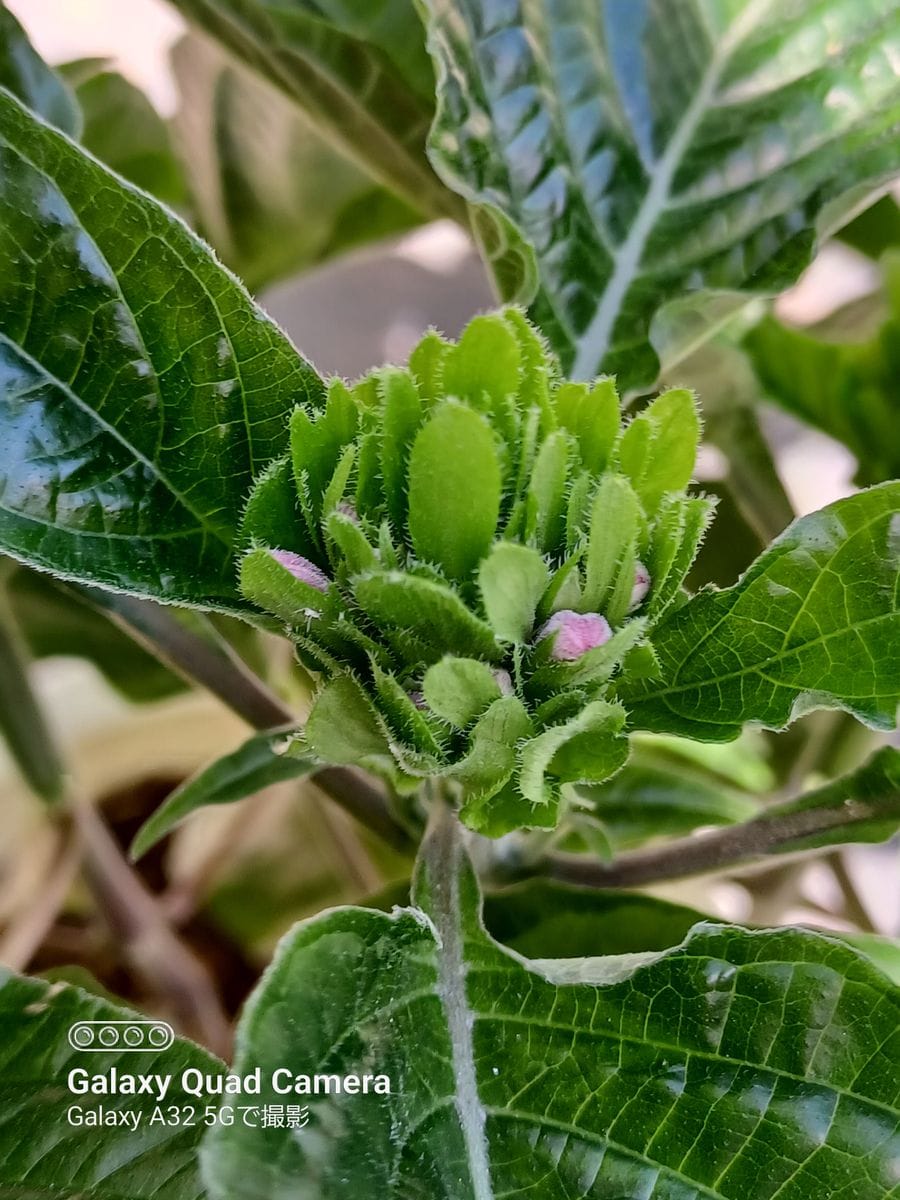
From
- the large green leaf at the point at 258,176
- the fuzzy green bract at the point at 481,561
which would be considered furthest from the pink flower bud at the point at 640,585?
the large green leaf at the point at 258,176

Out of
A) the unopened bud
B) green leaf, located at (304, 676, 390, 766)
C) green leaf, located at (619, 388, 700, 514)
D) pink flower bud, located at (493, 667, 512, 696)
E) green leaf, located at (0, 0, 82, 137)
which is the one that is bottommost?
pink flower bud, located at (493, 667, 512, 696)

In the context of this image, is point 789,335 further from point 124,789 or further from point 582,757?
point 124,789

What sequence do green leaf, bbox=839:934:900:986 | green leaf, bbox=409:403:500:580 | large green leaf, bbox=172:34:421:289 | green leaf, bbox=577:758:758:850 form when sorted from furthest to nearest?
1. large green leaf, bbox=172:34:421:289
2. green leaf, bbox=577:758:758:850
3. green leaf, bbox=839:934:900:986
4. green leaf, bbox=409:403:500:580

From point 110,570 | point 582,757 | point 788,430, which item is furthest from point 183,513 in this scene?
point 788,430

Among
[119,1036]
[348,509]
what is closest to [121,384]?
[348,509]

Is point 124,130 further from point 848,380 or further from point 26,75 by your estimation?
point 848,380

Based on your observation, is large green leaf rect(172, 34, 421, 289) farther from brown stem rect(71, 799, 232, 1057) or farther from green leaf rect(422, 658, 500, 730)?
green leaf rect(422, 658, 500, 730)

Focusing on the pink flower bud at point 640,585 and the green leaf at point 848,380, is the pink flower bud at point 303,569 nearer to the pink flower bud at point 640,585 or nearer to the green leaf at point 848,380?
the pink flower bud at point 640,585

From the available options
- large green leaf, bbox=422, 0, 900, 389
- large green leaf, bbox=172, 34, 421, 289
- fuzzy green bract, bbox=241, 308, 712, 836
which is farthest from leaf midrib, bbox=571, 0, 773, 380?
large green leaf, bbox=172, 34, 421, 289
